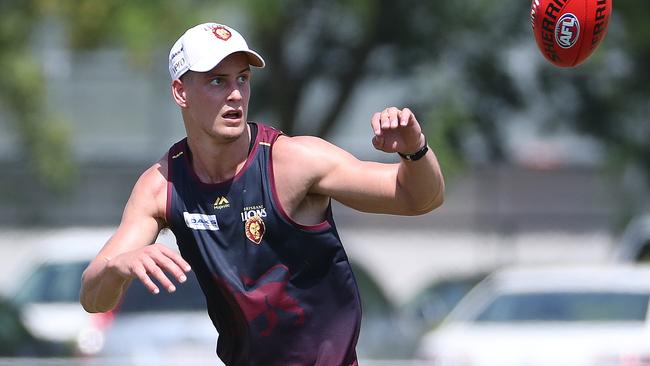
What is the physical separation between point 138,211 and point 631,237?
43.0ft

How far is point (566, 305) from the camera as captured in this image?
1269 cm

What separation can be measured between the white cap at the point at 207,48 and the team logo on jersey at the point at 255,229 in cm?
62

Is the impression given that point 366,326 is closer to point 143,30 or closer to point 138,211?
point 143,30

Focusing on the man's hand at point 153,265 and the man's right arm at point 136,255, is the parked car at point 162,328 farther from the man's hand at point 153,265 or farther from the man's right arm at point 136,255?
the man's hand at point 153,265

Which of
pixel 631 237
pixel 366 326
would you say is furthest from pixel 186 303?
pixel 631 237

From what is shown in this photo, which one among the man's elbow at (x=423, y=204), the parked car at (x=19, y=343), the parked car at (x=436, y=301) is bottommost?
the parked car at (x=436, y=301)

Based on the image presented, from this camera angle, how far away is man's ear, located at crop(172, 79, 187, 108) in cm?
605

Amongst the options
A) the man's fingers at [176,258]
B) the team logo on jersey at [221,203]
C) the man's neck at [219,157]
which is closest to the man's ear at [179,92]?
the man's neck at [219,157]

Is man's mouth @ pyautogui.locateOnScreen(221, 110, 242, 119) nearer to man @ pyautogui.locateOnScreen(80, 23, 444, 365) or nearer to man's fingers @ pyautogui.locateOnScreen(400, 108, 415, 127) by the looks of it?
man @ pyautogui.locateOnScreen(80, 23, 444, 365)

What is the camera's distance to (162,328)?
13078mm

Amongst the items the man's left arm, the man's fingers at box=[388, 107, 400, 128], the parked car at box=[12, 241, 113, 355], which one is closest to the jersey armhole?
the man's left arm

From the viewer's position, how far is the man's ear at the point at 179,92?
605 cm

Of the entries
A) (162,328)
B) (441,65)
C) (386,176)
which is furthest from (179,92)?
(441,65)

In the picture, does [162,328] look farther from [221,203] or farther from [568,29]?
[221,203]
